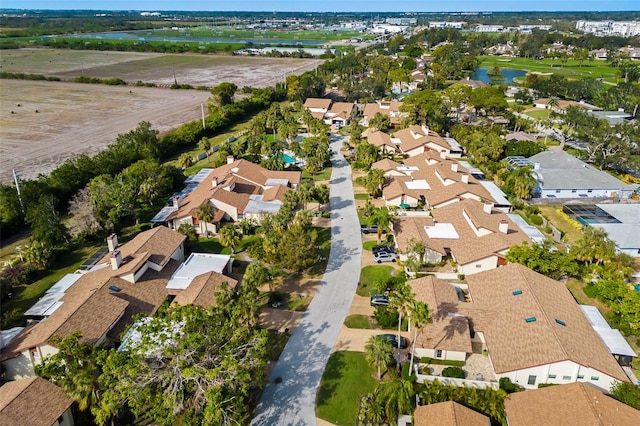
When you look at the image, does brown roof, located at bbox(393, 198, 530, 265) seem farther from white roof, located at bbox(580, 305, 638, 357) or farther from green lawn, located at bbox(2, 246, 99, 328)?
green lawn, located at bbox(2, 246, 99, 328)

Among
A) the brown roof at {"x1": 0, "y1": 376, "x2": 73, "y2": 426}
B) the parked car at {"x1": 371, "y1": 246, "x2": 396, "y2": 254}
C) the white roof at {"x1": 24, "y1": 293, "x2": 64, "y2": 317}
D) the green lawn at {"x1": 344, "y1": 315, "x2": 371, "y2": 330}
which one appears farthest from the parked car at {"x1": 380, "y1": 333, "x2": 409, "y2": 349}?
the white roof at {"x1": 24, "y1": 293, "x2": 64, "y2": 317}

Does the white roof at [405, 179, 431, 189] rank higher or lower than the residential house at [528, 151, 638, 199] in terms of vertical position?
higher

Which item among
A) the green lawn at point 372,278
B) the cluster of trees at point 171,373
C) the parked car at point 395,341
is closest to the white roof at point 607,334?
the parked car at point 395,341

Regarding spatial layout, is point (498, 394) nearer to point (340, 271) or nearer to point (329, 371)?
point (329, 371)

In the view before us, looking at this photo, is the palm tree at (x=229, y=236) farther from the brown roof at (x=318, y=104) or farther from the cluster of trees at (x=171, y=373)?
the brown roof at (x=318, y=104)

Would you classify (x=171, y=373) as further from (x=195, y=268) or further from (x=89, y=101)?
(x=89, y=101)

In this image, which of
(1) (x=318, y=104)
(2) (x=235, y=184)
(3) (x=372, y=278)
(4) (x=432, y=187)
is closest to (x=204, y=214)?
(2) (x=235, y=184)
